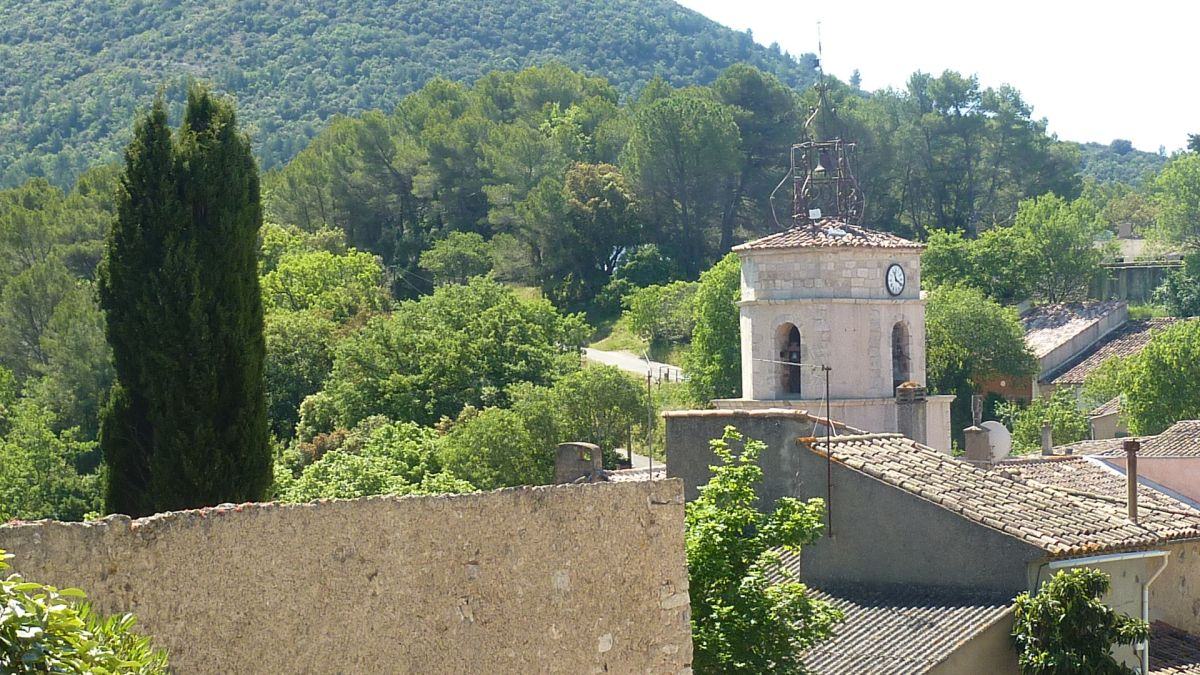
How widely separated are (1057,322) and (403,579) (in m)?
54.6

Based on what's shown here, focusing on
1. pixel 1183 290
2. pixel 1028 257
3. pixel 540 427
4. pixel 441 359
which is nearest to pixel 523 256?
pixel 1028 257

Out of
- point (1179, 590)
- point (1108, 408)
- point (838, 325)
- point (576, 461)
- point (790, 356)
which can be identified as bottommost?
point (1108, 408)

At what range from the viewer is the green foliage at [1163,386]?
46219 millimetres

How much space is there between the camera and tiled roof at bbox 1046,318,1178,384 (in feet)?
189

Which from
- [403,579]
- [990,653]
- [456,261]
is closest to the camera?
[403,579]

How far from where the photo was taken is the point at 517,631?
9.79 metres

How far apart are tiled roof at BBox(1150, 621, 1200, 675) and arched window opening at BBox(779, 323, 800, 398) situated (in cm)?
738

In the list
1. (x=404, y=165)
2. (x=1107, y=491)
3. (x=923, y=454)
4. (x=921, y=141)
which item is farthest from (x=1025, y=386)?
(x=923, y=454)

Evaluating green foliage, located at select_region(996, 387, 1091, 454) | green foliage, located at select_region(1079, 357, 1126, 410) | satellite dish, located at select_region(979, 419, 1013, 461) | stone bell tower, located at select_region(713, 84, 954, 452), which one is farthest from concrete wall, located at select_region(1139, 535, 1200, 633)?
green foliage, located at select_region(1079, 357, 1126, 410)

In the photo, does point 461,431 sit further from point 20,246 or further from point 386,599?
point 386,599

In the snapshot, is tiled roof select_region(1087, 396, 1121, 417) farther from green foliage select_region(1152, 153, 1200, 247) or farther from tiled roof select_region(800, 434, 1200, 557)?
tiled roof select_region(800, 434, 1200, 557)

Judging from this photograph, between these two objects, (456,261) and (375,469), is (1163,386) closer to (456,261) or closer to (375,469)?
(375,469)

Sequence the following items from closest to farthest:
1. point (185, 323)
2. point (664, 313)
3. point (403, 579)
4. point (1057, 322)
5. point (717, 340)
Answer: point (403, 579)
point (185, 323)
point (717, 340)
point (1057, 322)
point (664, 313)

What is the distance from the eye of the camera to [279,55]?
156m
